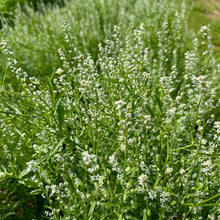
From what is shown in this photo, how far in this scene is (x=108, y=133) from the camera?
2.24m

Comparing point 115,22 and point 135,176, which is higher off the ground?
point 115,22

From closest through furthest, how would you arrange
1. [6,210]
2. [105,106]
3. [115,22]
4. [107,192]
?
[107,192] < [105,106] < [6,210] < [115,22]

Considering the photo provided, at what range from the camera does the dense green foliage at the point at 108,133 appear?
169 centimetres

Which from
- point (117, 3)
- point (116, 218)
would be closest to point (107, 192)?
point (116, 218)

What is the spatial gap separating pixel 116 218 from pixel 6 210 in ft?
4.25

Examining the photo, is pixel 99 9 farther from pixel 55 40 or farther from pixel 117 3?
pixel 55 40

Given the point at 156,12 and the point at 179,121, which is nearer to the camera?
the point at 179,121

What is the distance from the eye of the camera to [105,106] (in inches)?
83.6

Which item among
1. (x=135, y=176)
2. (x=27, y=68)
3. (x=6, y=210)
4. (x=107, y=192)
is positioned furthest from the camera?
(x=27, y=68)

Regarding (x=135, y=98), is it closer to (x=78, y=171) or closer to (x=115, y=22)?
(x=78, y=171)

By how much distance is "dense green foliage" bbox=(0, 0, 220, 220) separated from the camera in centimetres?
169

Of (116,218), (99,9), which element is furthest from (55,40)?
(116,218)

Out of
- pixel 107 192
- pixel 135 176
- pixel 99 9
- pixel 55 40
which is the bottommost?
pixel 107 192

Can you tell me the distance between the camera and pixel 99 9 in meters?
5.89
